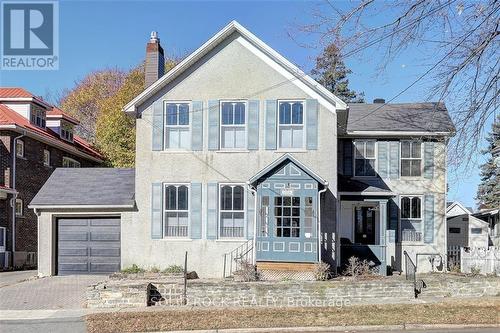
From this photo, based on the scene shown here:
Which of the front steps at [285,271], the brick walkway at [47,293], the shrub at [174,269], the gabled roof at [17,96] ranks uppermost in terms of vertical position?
the gabled roof at [17,96]

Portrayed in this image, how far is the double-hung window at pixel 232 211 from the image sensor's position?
19.9m

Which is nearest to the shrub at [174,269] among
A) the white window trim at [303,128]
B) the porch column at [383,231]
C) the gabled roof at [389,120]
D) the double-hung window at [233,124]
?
the double-hung window at [233,124]

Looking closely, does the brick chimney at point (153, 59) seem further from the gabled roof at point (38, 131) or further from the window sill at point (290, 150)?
the gabled roof at point (38, 131)

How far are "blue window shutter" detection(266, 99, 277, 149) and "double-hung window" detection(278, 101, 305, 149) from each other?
0.21 m

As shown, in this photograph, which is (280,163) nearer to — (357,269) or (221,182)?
(221,182)

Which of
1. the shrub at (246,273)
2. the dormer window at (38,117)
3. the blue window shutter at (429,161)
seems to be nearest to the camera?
the shrub at (246,273)

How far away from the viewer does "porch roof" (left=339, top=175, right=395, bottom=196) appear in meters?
21.4

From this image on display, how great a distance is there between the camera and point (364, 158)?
22891 millimetres

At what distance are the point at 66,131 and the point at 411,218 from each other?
2258 centimetres

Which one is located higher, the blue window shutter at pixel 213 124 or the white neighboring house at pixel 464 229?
the blue window shutter at pixel 213 124

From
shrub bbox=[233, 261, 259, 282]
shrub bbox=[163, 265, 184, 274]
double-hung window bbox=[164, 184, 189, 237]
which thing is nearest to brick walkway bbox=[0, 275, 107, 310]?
shrub bbox=[163, 265, 184, 274]

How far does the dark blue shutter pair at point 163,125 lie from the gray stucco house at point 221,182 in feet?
0.12

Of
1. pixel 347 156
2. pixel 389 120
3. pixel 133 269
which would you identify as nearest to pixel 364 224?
pixel 347 156

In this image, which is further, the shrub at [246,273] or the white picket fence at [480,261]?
the white picket fence at [480,261]
